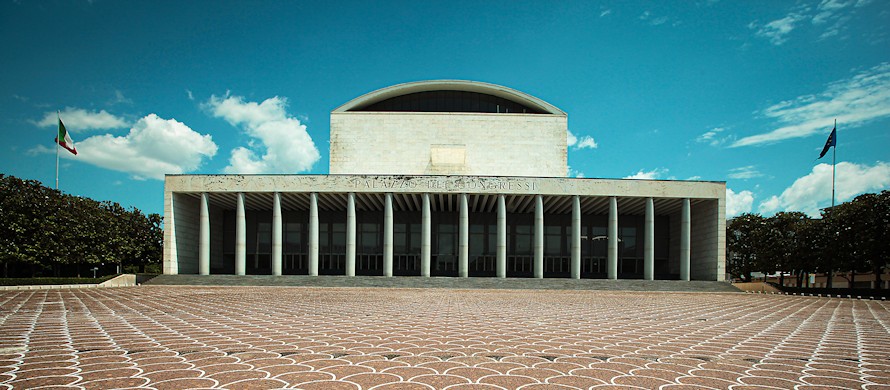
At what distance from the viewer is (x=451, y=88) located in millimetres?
54375

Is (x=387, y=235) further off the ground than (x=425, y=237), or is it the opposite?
(x=387, y=235)

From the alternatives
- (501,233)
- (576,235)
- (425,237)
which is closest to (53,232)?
(425,237)

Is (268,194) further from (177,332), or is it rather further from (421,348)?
(421,348)

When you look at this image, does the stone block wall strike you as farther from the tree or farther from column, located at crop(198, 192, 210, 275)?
the tree

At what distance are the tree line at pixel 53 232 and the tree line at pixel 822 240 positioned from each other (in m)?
57.5

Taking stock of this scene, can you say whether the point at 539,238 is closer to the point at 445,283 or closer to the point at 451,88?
the point at 445,283

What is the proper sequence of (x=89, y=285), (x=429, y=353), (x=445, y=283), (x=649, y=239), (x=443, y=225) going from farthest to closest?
(x=443, y=225), (x=649, y=239), (x=445, y=283), (x=89, y=285), (x=429, y=353)

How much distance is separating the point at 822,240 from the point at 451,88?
1336 inches

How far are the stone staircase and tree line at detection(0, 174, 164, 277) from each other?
Result: 28.9 ft

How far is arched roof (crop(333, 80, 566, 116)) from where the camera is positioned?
53.1 meters

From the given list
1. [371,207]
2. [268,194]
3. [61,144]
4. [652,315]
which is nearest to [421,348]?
[652,315]

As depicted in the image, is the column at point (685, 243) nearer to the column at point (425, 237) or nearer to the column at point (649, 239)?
the column at point (649, 239)

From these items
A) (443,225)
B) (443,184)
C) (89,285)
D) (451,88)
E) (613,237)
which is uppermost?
(451,88)

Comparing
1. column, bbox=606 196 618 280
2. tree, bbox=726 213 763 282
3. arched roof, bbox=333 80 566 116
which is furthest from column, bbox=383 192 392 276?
tree, bbox=726 213 763 282
